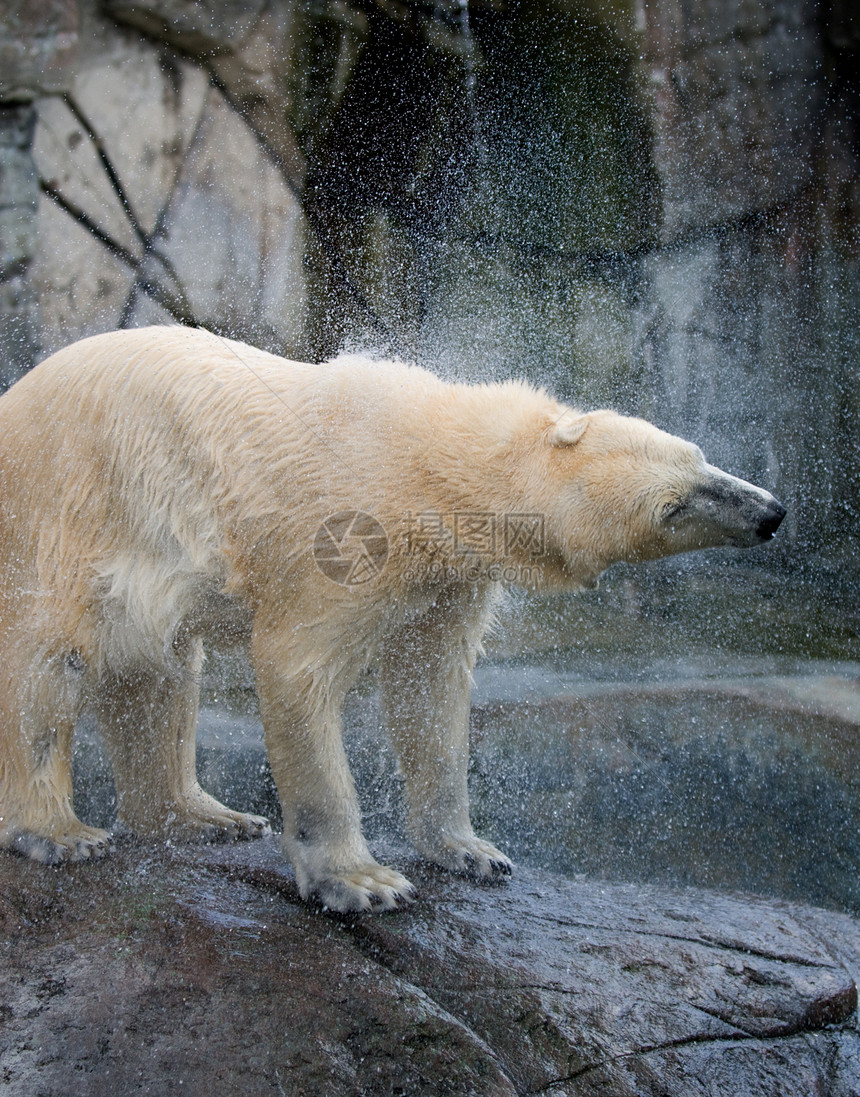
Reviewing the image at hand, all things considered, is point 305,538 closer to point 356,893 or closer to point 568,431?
point 568,431

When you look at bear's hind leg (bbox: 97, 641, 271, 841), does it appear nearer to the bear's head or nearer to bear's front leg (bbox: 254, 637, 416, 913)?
bear's front leg (bbox: 254, 637, 416, 913)

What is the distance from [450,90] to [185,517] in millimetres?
4620

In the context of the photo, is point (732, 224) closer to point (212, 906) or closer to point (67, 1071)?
point (212, 906)

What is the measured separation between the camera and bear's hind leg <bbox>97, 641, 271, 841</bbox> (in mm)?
3418

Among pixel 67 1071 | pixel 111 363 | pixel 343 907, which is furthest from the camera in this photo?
pixel 111 363

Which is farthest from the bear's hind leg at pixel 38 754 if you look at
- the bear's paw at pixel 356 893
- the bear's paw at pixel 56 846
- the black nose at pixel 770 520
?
the black nose at pixel 770 520

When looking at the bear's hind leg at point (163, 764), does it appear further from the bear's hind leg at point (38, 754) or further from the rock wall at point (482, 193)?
the rock wall at point (482, 193)

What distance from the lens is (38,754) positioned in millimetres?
3051

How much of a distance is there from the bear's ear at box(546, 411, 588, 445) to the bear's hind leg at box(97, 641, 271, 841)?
1.61m

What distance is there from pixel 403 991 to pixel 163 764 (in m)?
1.41

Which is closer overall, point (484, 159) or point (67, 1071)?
point (67, 1071)

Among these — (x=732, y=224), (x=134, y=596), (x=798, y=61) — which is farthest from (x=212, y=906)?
(x=798, y=61)

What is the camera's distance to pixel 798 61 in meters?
6.43

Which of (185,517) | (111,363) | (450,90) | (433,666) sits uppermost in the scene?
(450,90)
